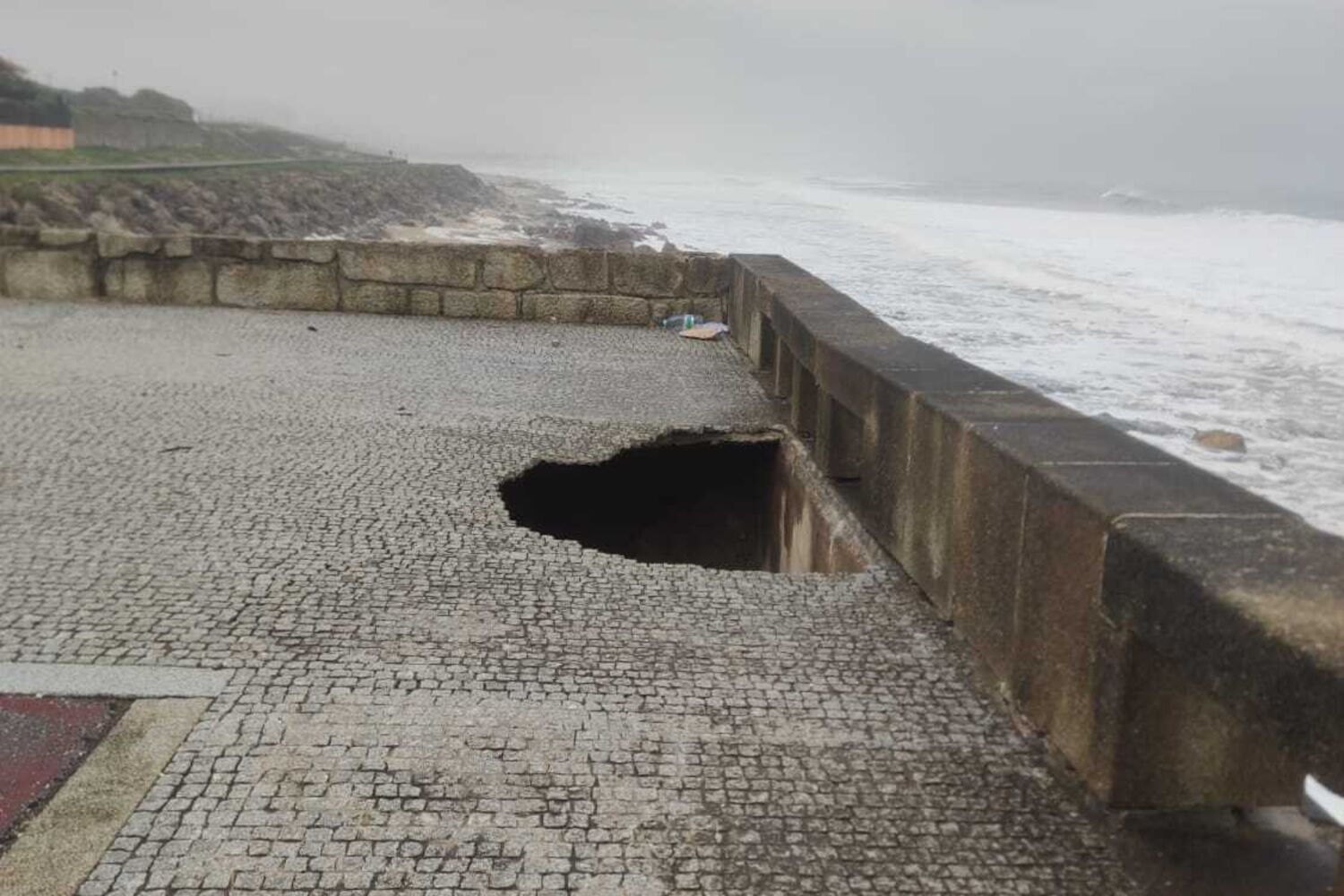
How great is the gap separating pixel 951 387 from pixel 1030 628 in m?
1.25

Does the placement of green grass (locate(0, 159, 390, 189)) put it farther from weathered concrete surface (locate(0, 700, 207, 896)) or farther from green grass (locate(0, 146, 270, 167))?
weathered concrete surface (locate(0, 700, 207, 896))

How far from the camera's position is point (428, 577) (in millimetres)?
4066

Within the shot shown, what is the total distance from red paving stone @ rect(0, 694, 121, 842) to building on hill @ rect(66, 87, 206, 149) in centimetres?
5980

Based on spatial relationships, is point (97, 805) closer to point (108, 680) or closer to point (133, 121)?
point (108, 680)

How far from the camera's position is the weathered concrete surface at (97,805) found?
242 cm

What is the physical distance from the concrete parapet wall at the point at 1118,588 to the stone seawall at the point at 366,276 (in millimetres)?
5618

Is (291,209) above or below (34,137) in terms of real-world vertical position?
below

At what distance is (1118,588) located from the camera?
2.61 metres

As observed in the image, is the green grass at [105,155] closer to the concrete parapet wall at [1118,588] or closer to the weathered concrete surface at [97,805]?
the weathered concrete surface at [97,805]

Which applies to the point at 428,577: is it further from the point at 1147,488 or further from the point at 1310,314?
the point at 1310,314

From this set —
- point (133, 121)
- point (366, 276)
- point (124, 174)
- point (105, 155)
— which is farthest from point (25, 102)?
point (366, 276)

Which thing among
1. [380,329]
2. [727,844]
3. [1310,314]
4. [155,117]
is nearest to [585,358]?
[380,329]

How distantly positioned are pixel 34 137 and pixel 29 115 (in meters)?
0.85

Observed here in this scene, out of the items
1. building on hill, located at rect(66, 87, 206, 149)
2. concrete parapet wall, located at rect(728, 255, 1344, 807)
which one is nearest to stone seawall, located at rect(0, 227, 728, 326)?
concrete parapet wall, located at rect(728, 255, 1344, 807)
